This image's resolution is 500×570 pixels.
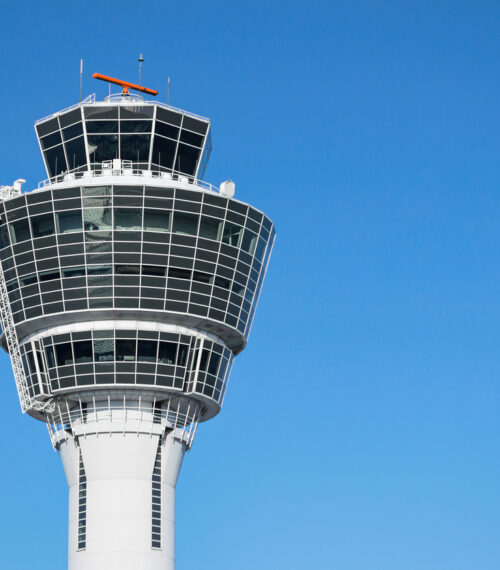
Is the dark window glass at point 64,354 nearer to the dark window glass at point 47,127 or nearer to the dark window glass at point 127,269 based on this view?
the dark window glass at point 127,269

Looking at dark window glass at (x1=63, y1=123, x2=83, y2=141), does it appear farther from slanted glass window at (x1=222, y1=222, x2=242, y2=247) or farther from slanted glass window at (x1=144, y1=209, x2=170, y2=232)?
slanted glass window at (x1=222, y1=222, x2=242, y2=247)

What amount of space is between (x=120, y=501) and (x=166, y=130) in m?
30.8

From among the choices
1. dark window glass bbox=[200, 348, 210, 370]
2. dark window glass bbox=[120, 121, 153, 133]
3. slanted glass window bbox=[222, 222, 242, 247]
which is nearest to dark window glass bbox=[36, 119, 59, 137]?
dark window glass bbox=[120, 121, 153, 133]

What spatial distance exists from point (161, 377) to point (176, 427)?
15.5 feet

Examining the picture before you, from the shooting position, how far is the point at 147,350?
10238cm

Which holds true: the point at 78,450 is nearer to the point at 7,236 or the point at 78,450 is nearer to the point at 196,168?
the point at 7,236

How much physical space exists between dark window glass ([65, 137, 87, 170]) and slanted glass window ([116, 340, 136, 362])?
1715cm

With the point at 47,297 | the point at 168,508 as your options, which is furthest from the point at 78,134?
the point at 168,508

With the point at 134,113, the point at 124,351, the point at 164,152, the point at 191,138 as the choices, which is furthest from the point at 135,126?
the point at 124,351

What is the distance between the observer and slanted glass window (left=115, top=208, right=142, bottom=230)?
10331cm

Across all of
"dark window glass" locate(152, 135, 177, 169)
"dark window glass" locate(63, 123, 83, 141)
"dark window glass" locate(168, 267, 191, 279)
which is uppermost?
"dark window glass" locate(63, 123, 83, 141)

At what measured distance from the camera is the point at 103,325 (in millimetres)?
102125

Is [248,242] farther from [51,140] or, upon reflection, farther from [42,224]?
[51,140]

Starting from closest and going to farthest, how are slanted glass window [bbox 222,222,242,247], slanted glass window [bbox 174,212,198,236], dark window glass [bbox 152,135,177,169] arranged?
slanted glass window [bbox 174,212,198,236], slanted glass window [bbox 222,222,242,247], dark window glass [bbox 152,135,177,169]
